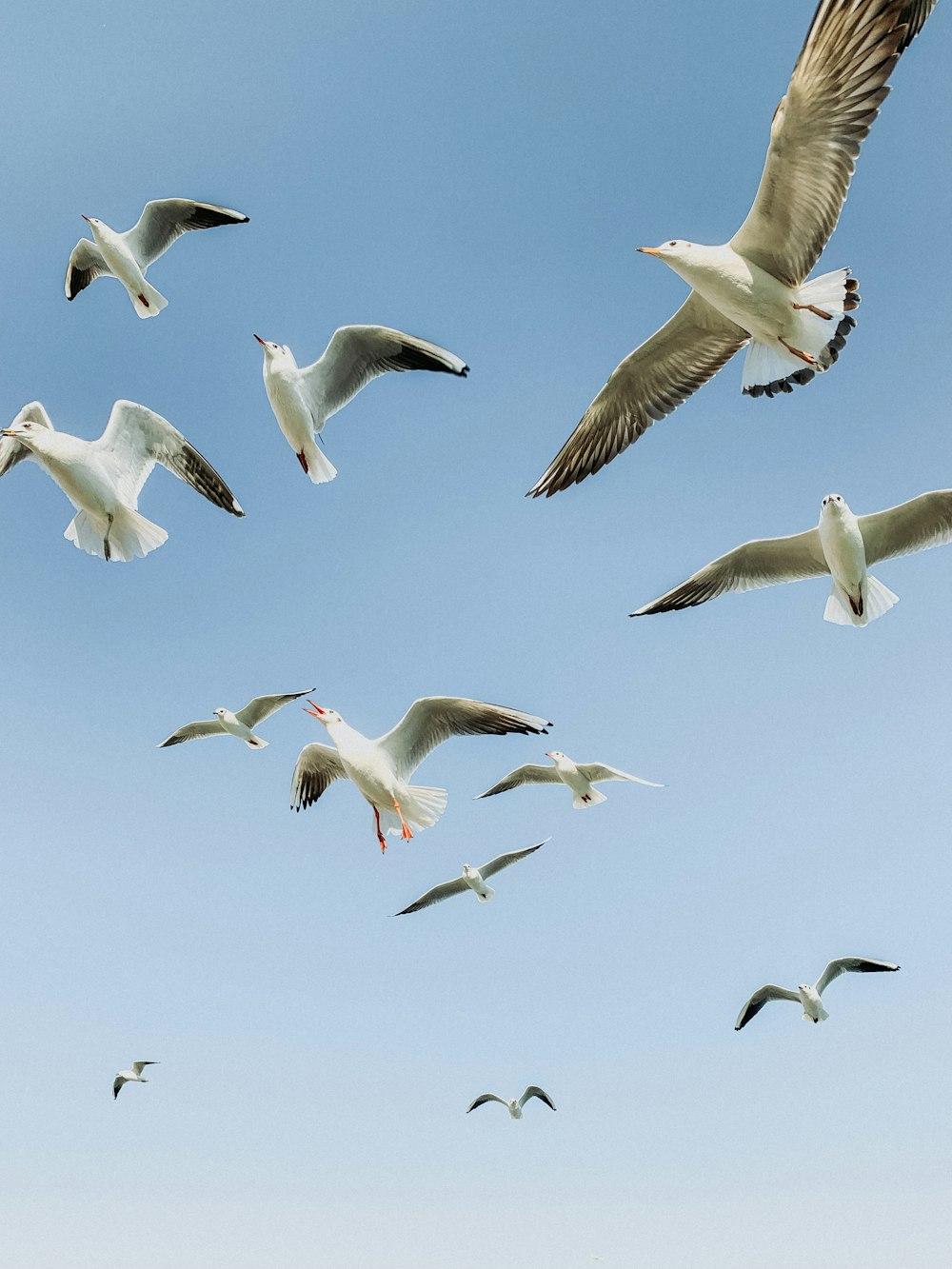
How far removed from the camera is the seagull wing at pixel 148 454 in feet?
35.3

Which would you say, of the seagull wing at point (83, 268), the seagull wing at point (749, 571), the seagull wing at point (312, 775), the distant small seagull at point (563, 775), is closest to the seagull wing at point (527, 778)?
the distant small seagull at point (563, 775)

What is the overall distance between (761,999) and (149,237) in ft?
40.2

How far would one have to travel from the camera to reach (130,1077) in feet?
67.8

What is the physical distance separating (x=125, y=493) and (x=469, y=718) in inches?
145

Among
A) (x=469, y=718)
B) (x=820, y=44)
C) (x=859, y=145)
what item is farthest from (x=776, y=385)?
(x=469, y=718)

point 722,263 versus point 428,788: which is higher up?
point 722,263

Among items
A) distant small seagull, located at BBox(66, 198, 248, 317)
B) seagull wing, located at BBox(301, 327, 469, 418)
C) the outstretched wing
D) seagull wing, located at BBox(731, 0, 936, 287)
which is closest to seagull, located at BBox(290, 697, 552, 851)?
the outstretched wing

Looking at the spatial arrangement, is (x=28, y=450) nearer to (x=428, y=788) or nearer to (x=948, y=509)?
(x=428, y=788)

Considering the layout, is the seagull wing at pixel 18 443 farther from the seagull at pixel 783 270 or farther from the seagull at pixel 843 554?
the seagull at pixel 843 554

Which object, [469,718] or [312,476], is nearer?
[469,718]

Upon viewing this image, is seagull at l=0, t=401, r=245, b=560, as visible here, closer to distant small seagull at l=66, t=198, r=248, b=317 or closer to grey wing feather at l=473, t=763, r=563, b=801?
distant small seagull at l=66, t=198, r=248, b=317

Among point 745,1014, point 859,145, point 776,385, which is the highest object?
point 859,145

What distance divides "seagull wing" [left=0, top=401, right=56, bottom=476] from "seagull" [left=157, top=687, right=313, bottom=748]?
502cm

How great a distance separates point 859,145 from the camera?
7.37m
